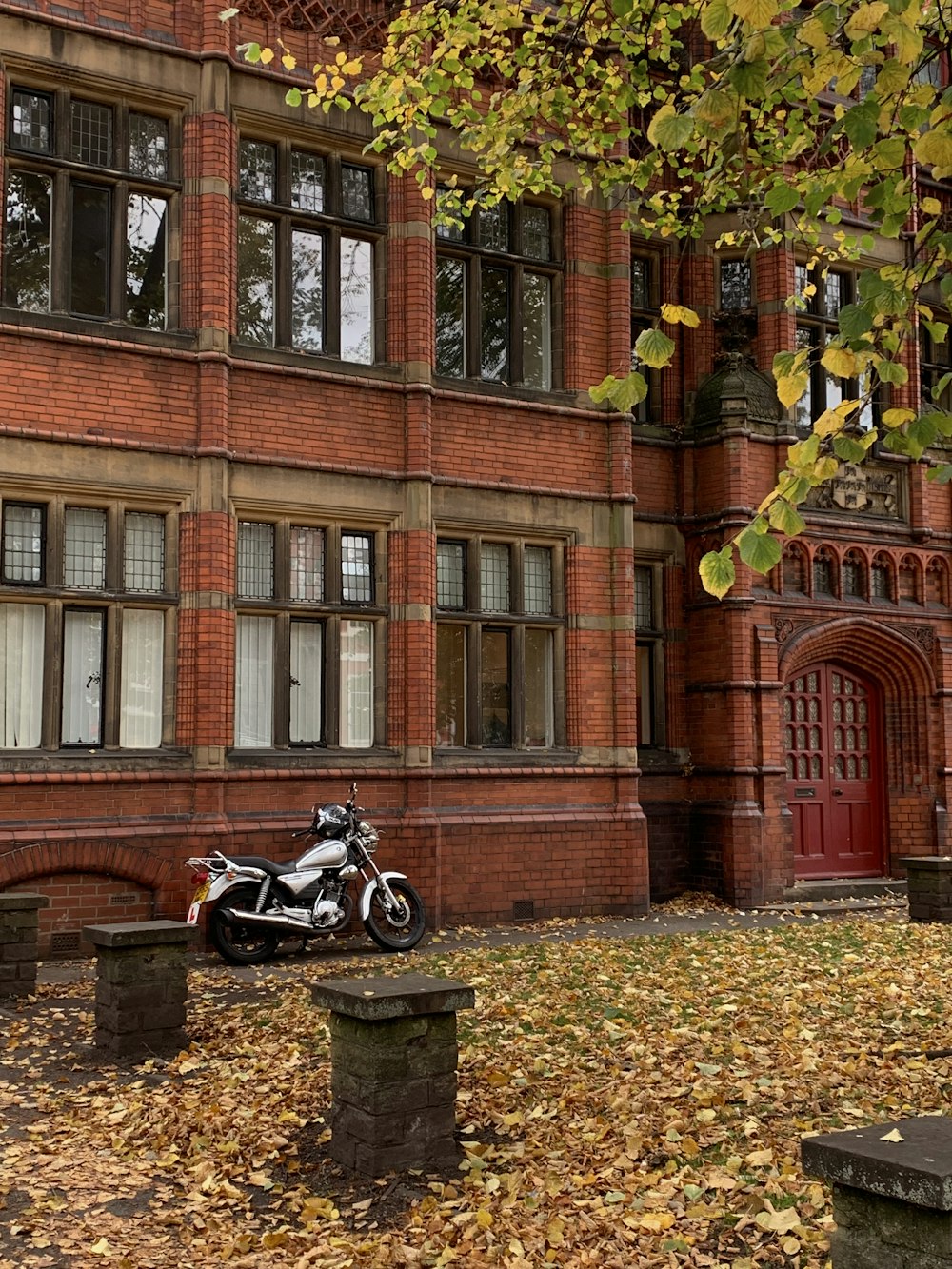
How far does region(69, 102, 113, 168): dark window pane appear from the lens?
12047mm

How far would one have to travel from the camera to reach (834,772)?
54.2 feet

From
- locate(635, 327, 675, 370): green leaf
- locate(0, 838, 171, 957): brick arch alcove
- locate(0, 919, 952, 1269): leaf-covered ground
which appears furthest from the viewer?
locate(0, 838, 171, 957): brick arch alcove

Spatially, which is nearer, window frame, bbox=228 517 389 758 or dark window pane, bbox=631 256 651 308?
window frame, bbox=228 517 389 758

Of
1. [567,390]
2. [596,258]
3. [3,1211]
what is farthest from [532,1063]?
[596,258]

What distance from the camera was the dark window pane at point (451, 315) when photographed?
557 inches

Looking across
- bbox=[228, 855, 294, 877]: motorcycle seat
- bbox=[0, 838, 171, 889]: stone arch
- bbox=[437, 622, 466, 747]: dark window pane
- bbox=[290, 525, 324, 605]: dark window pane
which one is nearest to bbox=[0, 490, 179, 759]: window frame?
bbox=[0, 838, 171, 889]: stone arch

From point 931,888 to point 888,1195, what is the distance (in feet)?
34.0

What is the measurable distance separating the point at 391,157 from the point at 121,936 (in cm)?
904

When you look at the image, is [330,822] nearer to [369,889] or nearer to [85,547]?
[369,889]

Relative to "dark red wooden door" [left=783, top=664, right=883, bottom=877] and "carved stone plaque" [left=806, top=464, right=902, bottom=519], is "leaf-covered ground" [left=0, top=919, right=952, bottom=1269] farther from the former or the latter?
"carved stone plaque" [left=806, top=464, right=902, bottom=519]

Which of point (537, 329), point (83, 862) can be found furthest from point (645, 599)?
point (83, 862)

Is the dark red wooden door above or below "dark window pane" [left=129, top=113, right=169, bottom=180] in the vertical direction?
below

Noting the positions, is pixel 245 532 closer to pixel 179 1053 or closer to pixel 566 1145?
pixel 179 1053

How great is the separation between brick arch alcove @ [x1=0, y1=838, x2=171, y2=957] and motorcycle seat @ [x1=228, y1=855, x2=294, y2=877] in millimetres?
878
